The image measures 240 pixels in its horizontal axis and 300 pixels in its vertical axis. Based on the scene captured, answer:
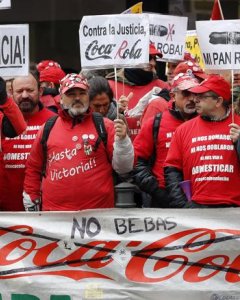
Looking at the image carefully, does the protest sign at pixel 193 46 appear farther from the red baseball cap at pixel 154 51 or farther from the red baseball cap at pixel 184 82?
the red baseball cap at pixel 184 82

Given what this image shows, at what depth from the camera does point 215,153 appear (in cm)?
926

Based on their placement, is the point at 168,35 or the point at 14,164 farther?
the point at 168,35

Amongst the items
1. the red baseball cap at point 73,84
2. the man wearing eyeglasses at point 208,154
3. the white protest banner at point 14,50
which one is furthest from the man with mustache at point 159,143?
the white protest banner at point 14,50

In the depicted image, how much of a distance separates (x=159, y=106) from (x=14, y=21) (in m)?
7.29

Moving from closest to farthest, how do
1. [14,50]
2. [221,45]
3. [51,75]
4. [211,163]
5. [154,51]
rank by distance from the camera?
1. [211,163]
2. [221,45]
3. [14,50]
4. [154,51]
5. [51,75]

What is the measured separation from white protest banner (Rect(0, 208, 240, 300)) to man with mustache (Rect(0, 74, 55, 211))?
1212mm

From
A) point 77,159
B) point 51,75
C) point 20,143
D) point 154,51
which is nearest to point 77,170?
point 77,159

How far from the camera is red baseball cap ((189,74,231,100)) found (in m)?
9.51

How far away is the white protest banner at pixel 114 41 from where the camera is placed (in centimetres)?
969

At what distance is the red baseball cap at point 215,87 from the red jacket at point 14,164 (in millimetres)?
1548

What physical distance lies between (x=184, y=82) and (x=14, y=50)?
139 cm

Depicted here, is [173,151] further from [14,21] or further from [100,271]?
[14,21]

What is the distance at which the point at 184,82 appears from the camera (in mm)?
10000

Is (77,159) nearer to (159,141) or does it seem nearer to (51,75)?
(159,141)
